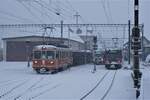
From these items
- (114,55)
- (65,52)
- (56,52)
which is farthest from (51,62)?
(114,55)

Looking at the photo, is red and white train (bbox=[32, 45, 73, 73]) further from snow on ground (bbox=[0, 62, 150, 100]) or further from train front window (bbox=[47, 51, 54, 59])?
snow on ground (bbox=[0, 62, 150, 100])

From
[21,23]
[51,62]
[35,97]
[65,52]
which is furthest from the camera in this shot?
[21,23]

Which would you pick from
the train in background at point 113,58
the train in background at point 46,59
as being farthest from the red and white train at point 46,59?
the train in background at point 113,58

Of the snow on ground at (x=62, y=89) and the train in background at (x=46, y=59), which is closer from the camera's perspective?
the snow on ground at (x=62, y=89)

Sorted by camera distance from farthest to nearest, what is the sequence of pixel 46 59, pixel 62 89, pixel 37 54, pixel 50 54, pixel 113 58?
pixel 113 58 → pixel 37 54 → pixel 50 54 → pixel 46 59 → pixel 62 89

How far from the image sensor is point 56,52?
38.3m

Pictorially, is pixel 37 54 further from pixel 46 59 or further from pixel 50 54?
pixel 50 54

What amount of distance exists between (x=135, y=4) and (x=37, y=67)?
20882 millimetres

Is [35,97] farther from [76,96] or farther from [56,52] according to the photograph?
[56,52]

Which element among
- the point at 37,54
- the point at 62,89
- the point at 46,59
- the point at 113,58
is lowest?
the point at 62,89

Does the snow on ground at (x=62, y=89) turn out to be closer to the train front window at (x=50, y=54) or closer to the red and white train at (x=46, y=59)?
the red and white train at (x=46, y=59)

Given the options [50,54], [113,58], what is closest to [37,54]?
[50,54]

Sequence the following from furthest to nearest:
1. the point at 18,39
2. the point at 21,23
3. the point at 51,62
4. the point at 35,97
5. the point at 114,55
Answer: the point at 18,39 → the point at 21,23 → the point at 114,55 → the point at 51,62 → the point at 35,97

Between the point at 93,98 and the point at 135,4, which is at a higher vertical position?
the point at 135,4
